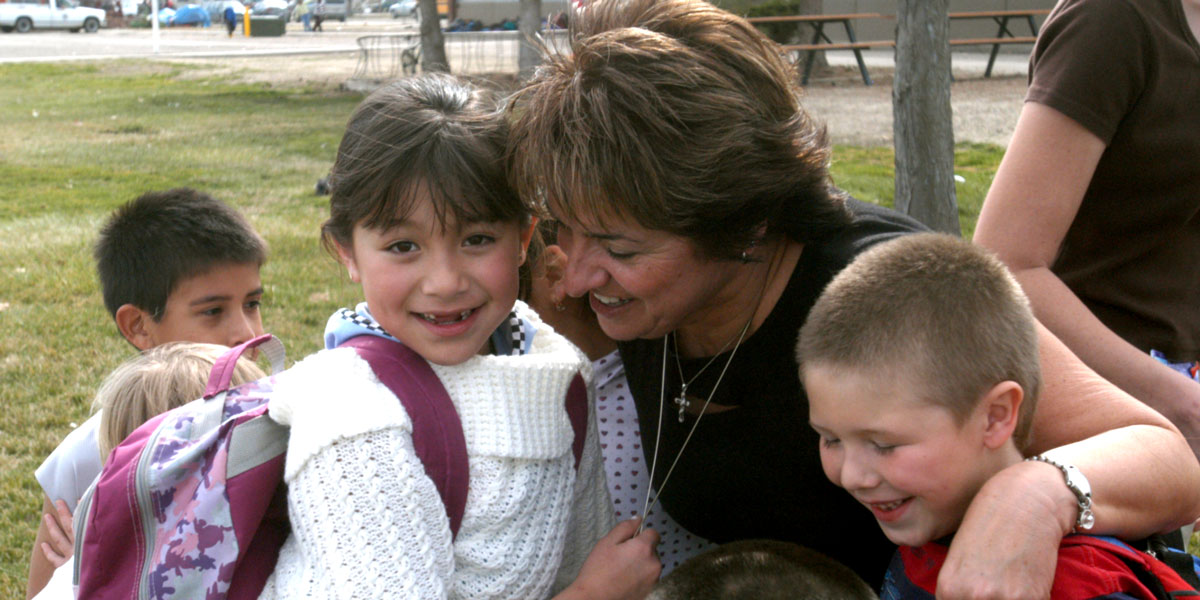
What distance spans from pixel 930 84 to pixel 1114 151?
3.72m

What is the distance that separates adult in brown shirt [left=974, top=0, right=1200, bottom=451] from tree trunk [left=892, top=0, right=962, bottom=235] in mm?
3562

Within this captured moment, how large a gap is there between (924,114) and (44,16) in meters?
47.4

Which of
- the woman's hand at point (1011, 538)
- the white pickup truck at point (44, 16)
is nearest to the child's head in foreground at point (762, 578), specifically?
the woman's hand at point (1011, 538)

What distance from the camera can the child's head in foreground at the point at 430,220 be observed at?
213 cm

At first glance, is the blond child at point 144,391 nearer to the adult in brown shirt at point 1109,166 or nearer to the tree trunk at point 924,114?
the adult in brown shirt at point 1109,166

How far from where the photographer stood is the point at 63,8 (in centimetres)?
4709

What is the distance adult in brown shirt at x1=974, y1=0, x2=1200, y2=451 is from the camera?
2.35 metres

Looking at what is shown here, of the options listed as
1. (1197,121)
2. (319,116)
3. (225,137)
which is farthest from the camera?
(319,116)

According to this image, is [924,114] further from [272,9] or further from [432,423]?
[272,9]

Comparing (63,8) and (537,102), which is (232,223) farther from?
(63,8)

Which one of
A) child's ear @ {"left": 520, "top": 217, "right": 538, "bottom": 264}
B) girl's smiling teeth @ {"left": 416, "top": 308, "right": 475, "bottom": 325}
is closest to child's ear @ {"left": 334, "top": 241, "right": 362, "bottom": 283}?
girl's smiling teeth @ {"left": 416, "top": 308, "right": 475, "bottom": 325}

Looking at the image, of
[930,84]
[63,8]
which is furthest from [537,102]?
[63,8]

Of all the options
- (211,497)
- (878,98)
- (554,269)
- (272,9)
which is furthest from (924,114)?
(272,9)

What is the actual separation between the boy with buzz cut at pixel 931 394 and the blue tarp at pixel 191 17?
57907 millimetres
